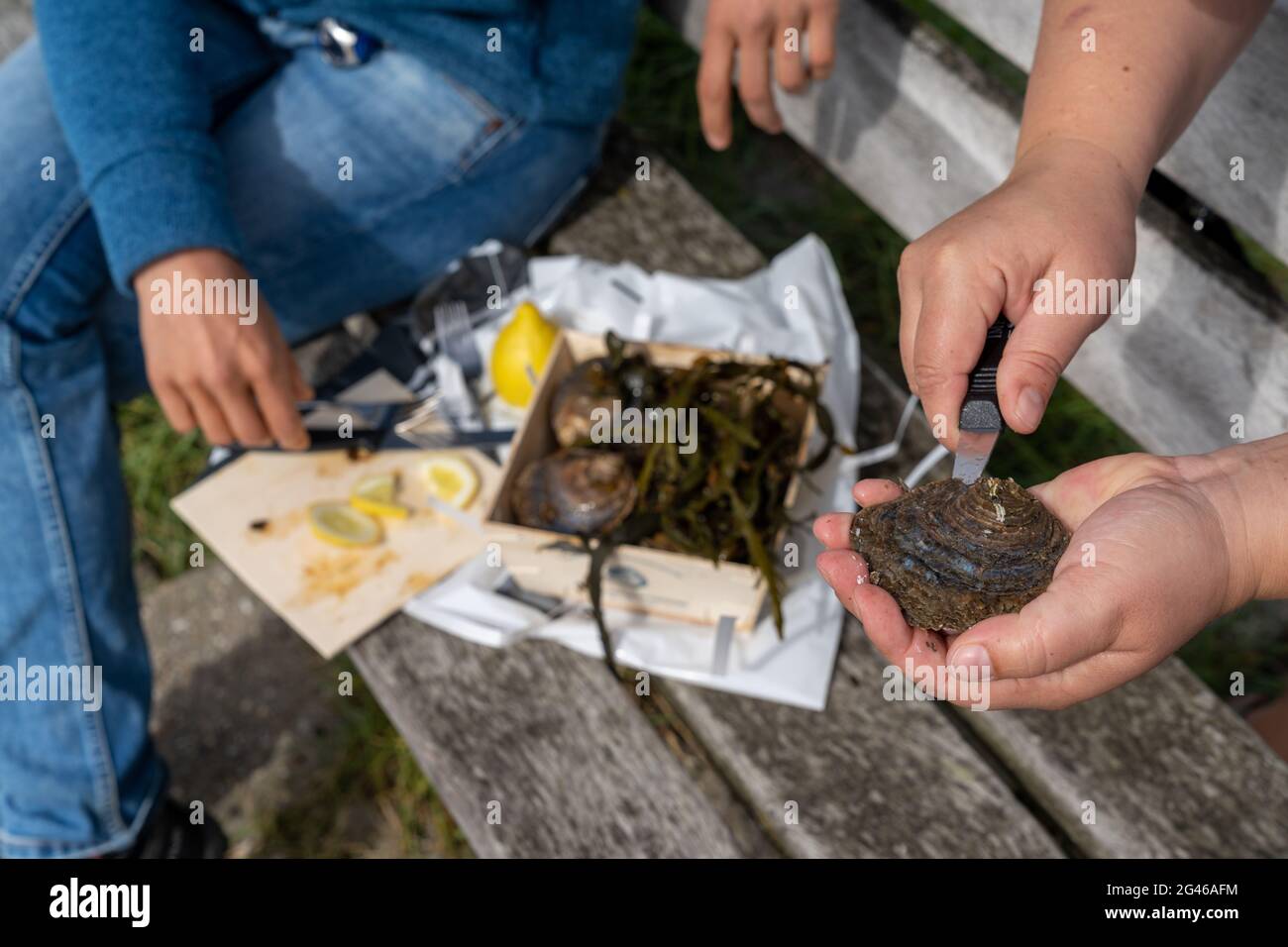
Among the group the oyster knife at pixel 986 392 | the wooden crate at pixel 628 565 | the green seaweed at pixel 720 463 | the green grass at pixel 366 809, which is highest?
the oyster knife at pixel 986 392

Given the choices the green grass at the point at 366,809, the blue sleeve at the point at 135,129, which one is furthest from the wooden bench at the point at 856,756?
the blue sleeve at the point at 135,129

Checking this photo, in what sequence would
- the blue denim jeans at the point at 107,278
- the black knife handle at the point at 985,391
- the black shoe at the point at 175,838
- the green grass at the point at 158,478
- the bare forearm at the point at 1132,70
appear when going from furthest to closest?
the green grass at the point at 158,478, the black shoe at the point at 175,838, the blue denim jeans at the point at 107,278, the bare forearm at the point at 1132,70, the black knife handle at the point at 985,391

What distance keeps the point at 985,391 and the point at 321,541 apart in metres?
→ 1.40

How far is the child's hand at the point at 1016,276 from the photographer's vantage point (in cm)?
124

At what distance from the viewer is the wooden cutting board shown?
6.59 ft

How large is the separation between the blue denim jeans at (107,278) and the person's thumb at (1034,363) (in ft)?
Result: 4.89

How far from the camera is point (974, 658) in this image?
46.1 inches

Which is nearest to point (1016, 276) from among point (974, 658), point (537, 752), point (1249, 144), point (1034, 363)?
point (1034, 363)

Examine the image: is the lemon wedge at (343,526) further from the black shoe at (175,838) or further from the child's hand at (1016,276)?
the child's hand at (1016,276)

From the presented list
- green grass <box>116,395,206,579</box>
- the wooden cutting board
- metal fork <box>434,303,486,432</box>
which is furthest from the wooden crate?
green grass <box>116,395,206,579</box>

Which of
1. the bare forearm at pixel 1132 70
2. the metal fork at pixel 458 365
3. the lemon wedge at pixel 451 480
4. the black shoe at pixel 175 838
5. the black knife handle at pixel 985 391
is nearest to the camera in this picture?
the black knife handle at pixel 985 391

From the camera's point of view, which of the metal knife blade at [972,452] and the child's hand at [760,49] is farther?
the child's hand at [760,49]

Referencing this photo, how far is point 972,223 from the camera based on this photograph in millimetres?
1317

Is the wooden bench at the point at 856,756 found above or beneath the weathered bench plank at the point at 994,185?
beneath
